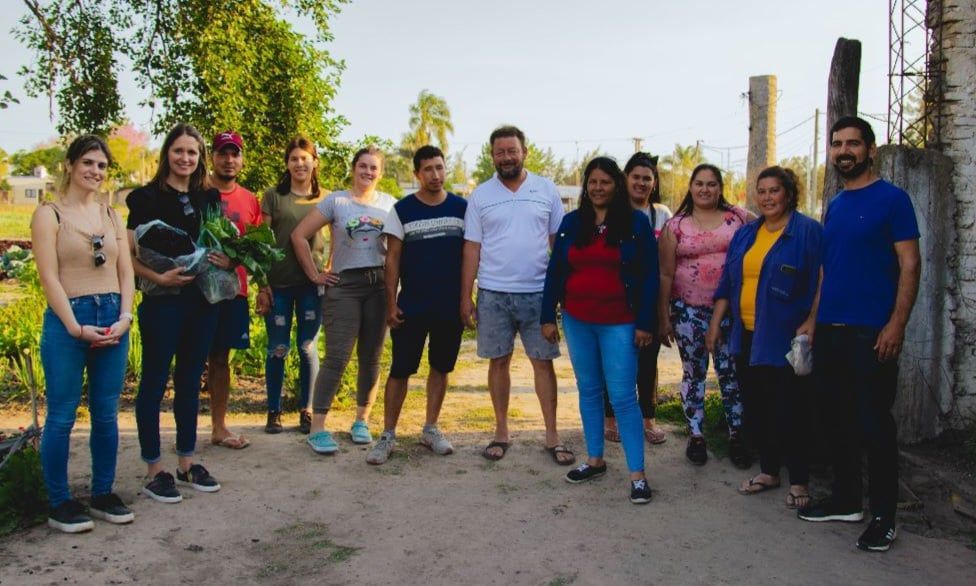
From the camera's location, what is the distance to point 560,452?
5.14 meters

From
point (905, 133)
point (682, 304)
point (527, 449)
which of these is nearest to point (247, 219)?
point (527, 449)

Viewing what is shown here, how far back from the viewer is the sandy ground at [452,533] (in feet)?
11.6

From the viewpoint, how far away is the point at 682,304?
16.8 feet

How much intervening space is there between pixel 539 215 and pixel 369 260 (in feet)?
3.86

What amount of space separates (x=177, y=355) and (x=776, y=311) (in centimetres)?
332

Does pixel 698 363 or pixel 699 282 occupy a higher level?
pixel 699 282

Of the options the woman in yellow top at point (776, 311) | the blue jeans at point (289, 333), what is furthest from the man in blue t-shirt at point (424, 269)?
the woman in yellow top at point (776, 311)

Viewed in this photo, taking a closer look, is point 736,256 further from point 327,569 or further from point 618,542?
point 327,569

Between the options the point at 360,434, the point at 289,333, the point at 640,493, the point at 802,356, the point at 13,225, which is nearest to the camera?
the point at 802,356

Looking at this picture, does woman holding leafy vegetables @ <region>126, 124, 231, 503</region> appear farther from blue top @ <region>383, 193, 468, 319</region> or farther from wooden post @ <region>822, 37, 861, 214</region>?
wooden post @ <region>822, 37, 861, 214</region>

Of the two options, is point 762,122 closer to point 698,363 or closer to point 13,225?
point 698,363

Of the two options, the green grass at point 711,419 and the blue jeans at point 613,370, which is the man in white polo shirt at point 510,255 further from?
the green grass at point 711,419

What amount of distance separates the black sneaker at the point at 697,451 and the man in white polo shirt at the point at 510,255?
734 mm

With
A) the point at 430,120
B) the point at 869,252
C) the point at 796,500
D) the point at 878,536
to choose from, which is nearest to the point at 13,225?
the point at 430,120
